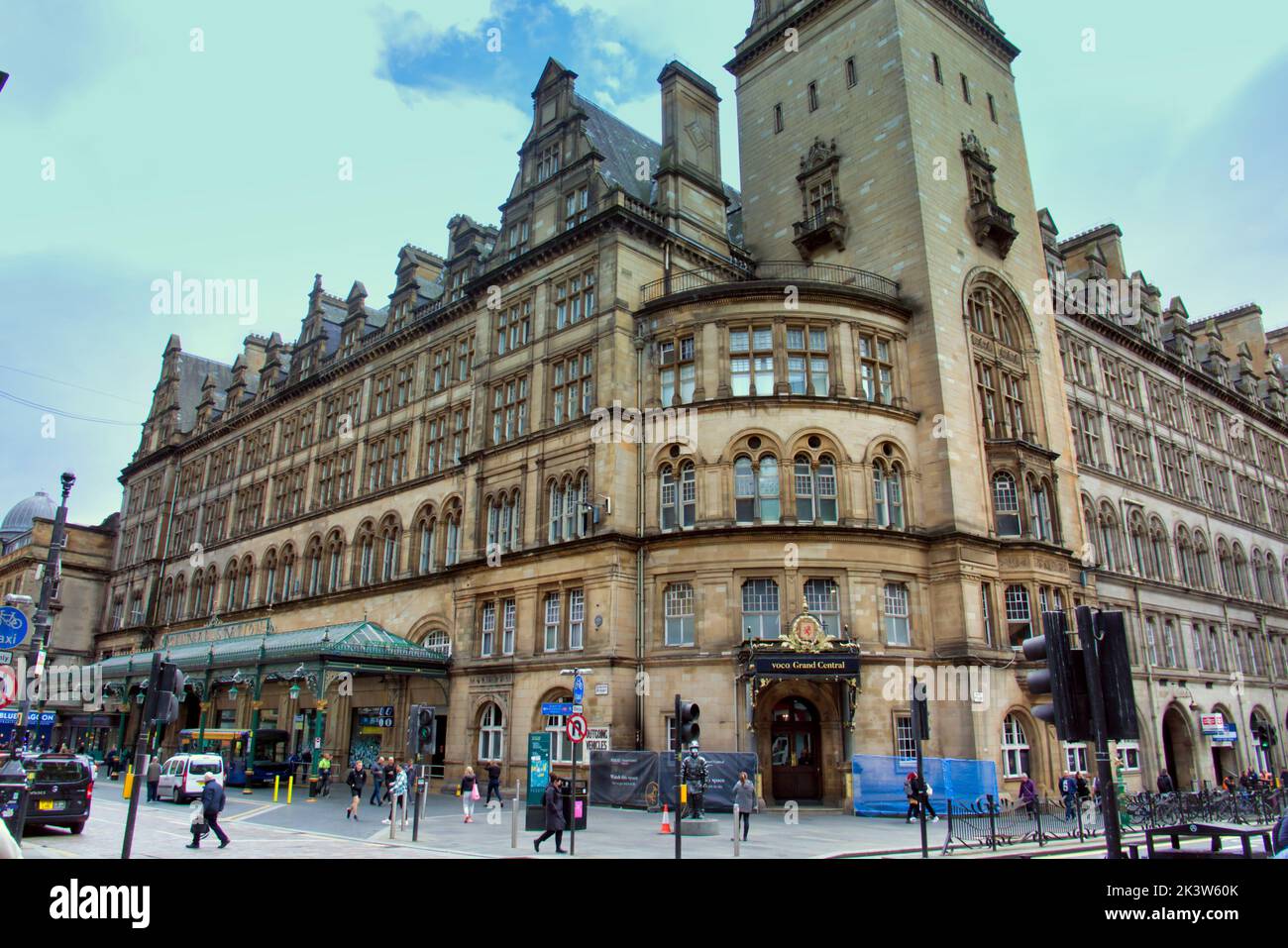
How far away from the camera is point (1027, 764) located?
31359 mm

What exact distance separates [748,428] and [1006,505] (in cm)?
1110

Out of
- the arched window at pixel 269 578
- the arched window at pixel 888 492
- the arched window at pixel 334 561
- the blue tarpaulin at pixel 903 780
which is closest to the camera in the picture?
the blue tarpaulin at pixel 903 780

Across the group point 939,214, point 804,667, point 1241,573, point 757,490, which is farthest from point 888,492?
point 1241,573

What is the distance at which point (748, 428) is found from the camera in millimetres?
32375

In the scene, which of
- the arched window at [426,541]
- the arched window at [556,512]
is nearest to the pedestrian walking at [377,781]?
the arched window at [556,512]

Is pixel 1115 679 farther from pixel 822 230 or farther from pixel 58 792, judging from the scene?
pixel 822 230

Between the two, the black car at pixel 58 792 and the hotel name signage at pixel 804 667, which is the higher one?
the hotel name signage at pixel 804 667

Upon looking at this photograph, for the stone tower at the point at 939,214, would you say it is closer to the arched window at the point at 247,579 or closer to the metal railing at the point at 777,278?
the metal railing at the point at 777,278

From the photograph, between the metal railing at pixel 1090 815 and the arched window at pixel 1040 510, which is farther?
the arched window at pixel 1040 510

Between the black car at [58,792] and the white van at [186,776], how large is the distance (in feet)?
38.7

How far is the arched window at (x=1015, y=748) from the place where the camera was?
100 feet
